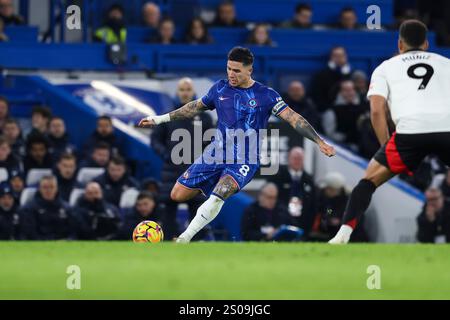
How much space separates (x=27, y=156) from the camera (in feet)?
57.8

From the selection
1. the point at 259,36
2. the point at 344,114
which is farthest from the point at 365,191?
the point at 259,36

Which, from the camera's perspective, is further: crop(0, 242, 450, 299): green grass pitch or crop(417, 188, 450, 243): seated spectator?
crop(417, 188, 450, 243): seated spectator

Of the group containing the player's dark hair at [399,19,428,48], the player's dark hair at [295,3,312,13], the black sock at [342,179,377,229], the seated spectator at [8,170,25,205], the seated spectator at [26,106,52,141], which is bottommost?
the seated spectator at [8,170,25,205]

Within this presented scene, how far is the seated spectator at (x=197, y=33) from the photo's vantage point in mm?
20734

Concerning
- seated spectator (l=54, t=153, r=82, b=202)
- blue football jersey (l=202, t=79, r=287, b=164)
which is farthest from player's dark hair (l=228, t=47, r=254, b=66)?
seated spectator (l=54, t=153, r=82, b=202)

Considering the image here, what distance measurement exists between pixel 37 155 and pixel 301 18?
5.86 metres

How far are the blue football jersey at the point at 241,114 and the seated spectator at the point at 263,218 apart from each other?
3854 mm

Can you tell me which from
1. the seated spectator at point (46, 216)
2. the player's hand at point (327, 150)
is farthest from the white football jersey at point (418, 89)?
the seated spectator at point (46, 216)

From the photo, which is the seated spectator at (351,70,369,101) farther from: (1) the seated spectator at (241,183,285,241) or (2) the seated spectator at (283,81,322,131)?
(1) the seated spectator at (241,183,285,241)

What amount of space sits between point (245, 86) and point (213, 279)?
324cm

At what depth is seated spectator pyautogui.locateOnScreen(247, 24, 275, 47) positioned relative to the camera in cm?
2059

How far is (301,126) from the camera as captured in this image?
1245 cm

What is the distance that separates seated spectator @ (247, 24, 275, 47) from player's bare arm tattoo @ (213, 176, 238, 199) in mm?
8159

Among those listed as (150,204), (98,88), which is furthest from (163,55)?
(150,204)
